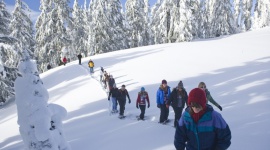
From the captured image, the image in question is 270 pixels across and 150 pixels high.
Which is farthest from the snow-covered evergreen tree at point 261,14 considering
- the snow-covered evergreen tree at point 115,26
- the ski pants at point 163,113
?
the ski pants at point 163,113

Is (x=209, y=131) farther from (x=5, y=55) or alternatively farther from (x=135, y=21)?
(x=135, y=21)

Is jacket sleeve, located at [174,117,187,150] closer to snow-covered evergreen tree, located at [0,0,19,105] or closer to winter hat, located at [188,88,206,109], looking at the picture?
winter hat, located at [188,88,206,109]

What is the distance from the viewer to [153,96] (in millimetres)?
16859

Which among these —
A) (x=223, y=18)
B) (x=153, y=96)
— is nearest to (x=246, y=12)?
(x=223, y=18)

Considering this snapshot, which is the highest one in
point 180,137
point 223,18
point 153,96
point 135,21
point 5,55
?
point 135,21

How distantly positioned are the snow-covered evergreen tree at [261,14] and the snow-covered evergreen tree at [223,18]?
6459 mm

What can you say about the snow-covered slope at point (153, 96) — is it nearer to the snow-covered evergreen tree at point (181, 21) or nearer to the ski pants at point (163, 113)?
the ski pants at point (163, 113)

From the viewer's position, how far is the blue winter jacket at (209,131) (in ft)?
11.6

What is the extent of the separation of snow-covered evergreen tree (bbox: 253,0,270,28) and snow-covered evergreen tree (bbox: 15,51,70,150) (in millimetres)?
51461

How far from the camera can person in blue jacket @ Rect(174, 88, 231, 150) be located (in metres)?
3.49

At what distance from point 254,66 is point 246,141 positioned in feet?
39.5

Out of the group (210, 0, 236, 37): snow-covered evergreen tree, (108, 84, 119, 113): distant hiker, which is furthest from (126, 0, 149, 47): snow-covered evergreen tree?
(108, 84, 119, 113): distant hiker

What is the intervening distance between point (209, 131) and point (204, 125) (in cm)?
11

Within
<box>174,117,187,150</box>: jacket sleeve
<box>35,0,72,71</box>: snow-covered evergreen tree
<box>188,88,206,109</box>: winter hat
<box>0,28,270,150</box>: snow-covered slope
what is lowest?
<box>0,28,270,150</box>: snow-covered slope
